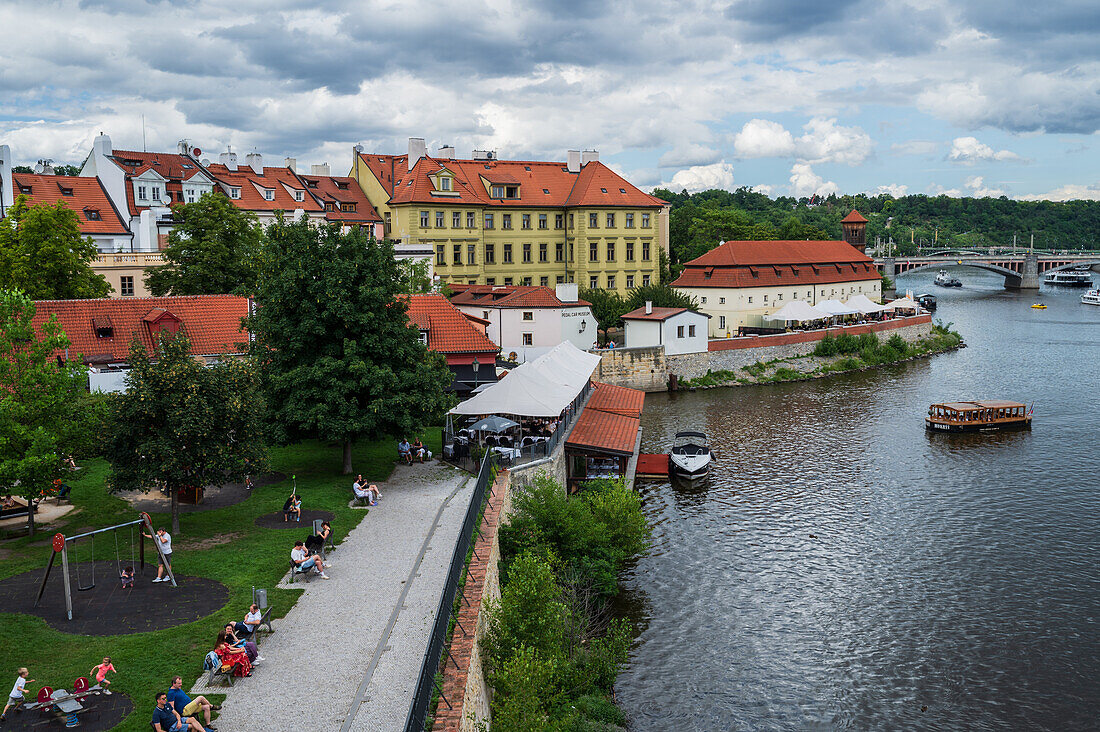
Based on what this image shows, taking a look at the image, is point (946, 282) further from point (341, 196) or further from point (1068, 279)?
point (341, 196)

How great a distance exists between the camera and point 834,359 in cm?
6494

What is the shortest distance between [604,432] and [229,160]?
45.9 meters

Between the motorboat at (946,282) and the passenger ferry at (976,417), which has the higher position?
the motorboat at (946,282)

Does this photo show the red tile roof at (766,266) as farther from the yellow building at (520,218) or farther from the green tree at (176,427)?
the green tree at (176,427)

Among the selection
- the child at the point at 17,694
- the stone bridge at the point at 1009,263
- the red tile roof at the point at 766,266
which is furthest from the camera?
the stone bridge at the point at 1009,263

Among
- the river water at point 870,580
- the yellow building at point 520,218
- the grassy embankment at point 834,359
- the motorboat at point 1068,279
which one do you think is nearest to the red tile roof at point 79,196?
the yellow building at point 520,218

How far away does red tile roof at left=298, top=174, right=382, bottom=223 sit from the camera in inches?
2603

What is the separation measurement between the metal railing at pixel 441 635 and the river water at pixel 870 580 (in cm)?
536

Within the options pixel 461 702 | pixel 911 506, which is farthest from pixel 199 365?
pixel 911 506

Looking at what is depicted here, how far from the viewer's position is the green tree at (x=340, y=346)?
2609 cm

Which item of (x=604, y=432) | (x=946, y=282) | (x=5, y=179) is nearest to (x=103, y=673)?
(x=604, y=432)

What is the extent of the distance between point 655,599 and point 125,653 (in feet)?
46.2

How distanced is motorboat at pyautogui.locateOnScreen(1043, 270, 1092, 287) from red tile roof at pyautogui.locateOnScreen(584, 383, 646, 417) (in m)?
132

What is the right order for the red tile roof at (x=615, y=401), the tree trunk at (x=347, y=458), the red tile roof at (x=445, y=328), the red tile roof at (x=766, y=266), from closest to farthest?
the tree trunk at (x=347, y=458)
the red tile roof at (x=445, y=328)
the red tile roof at (x=615, y=401)
the red tile roof at (x=766, y=266)
